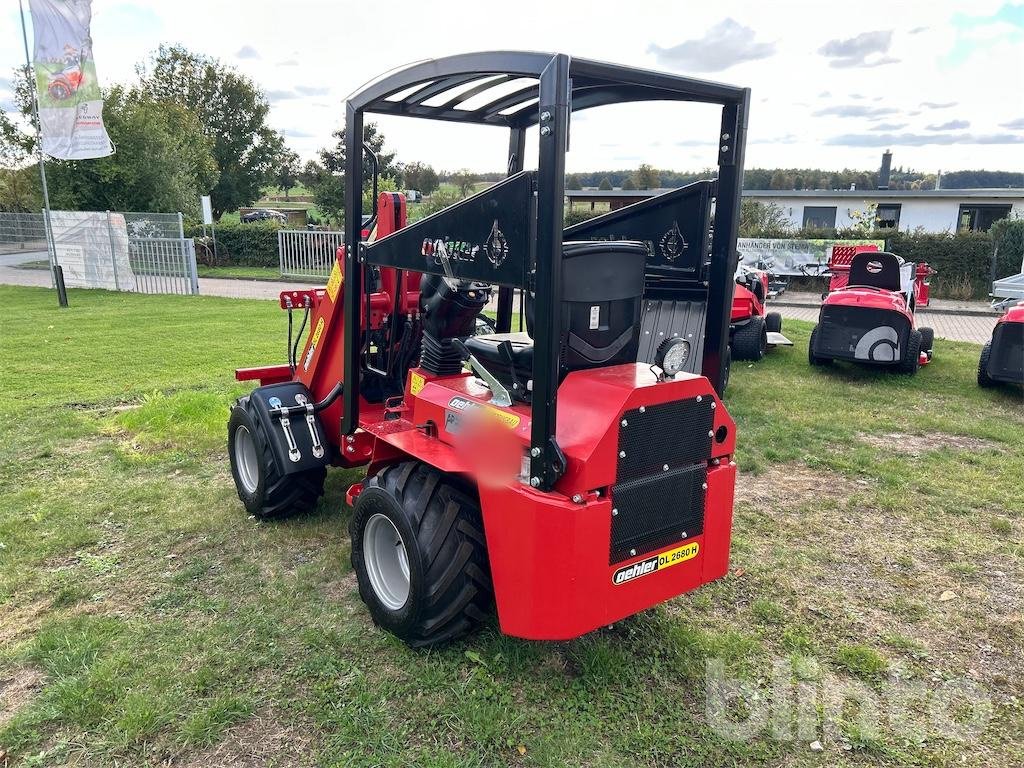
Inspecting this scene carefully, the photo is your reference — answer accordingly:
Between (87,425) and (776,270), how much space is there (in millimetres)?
19381

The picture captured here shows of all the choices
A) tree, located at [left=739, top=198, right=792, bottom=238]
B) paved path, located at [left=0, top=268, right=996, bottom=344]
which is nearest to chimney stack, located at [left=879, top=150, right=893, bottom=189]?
tree, located at [left=739, top=198, right=792, bottom=238]

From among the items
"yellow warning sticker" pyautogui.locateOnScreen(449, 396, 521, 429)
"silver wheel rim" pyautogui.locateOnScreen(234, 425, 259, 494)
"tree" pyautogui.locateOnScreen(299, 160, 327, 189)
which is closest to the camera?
"yellow warning sticker" pyautogui.locateOnScreen(449, 396, 521, 429)

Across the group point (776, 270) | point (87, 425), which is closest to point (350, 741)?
point (87, 425)

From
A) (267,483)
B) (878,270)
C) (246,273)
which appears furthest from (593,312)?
(246,273)

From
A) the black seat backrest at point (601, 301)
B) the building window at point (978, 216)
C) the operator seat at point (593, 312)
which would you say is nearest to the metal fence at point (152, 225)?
the operator seat at point (593, 312)

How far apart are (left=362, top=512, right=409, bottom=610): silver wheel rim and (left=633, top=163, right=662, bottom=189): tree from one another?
3170 centimetres

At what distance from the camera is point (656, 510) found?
2910 mm

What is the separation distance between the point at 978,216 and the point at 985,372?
2479 cm

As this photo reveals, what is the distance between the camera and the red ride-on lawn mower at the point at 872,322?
892 cm

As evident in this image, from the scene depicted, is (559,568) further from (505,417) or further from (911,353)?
(911,353)

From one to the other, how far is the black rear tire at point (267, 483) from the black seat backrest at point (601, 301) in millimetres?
2067

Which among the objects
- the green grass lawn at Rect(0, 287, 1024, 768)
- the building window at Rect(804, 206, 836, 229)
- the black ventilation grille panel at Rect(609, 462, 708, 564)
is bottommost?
the green grass lawn at Rect(0, 287, 1024, 768)

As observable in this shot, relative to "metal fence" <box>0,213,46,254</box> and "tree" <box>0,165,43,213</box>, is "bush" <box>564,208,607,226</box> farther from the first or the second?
"tree" <box>0,165,43,213</box>

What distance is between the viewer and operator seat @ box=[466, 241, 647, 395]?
111 inches
